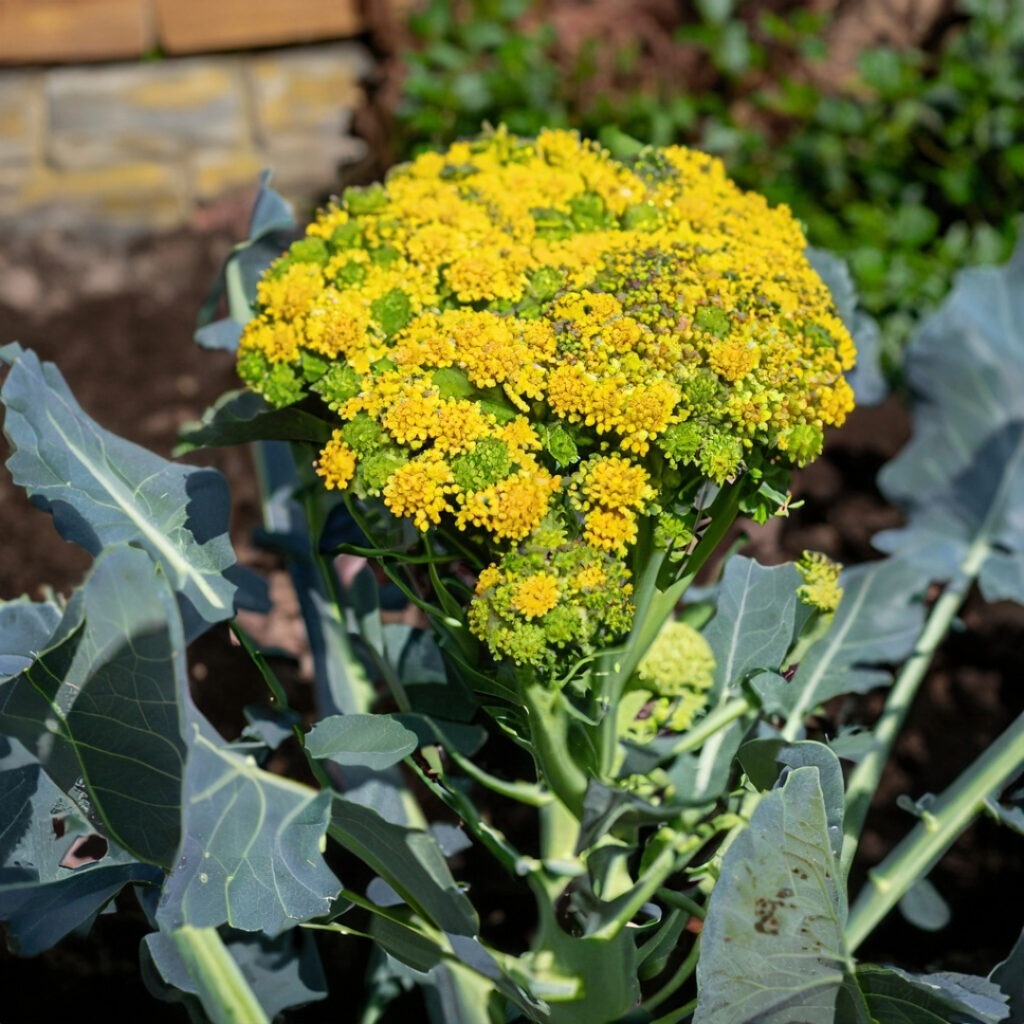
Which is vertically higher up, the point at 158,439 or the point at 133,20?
the point at 133,20

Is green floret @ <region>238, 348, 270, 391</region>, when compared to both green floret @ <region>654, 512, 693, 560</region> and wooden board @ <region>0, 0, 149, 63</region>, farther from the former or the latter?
wooden board @ <region>0, 0, 149, 63</region>

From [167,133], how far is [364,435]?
2421 millimetres

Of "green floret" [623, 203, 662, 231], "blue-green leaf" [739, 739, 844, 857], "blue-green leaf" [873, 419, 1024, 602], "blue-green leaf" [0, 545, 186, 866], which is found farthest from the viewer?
"blue-green leaf" [873, 419, 1024, 602]

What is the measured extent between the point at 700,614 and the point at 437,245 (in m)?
0.55

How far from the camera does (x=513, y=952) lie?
1.34 metres

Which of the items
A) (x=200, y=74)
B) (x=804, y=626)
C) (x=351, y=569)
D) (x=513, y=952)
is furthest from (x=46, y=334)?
(x=804, y=626)

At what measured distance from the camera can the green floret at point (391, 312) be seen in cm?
92

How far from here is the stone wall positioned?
290 centimetres

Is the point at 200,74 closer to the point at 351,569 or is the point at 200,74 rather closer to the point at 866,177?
the point at 866,177

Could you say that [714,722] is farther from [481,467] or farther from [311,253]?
[311,253]

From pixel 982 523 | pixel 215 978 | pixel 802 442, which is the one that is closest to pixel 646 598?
pixel 802 442

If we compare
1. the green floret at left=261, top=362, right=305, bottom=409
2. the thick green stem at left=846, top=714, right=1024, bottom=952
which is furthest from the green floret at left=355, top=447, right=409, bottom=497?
the thick green stem at left=846, top=714, right=1024, bottom=952

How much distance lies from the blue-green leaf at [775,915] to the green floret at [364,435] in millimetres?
405

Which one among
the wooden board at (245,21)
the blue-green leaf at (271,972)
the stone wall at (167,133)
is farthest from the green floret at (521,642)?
the wooden board at (245,21)
